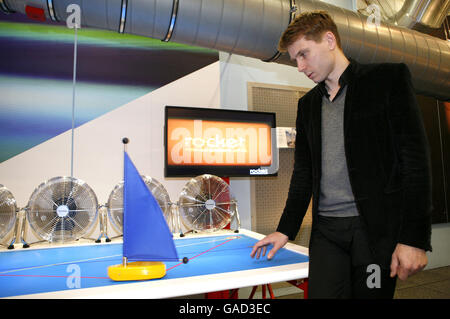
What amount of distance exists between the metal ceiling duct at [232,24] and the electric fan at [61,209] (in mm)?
1245

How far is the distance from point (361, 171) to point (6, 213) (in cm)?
241

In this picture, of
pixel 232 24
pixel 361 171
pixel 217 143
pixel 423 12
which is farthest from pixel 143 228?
pixel 423 12

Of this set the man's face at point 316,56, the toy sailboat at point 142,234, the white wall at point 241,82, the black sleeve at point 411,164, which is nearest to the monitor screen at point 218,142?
the white wall at point 241,82

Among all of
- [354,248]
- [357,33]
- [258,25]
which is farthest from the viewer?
[357,33]

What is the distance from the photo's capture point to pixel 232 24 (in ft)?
8.20

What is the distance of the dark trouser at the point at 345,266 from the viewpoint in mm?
1148

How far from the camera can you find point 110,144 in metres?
3.35

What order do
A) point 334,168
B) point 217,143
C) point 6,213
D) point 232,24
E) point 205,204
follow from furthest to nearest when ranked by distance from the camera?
1. point 217,143
2. point 205,204
3. point 232,24
4. point 6,213
5. point 334,168

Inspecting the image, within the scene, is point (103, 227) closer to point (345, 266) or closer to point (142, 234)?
point (142, 234)

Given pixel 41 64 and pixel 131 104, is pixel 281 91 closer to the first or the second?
pixel 131 104

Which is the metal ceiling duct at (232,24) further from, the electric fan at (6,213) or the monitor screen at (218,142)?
the electric fan at (6,213)

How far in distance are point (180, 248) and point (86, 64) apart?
7.79 feet

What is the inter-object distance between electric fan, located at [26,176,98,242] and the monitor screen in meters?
1.07
